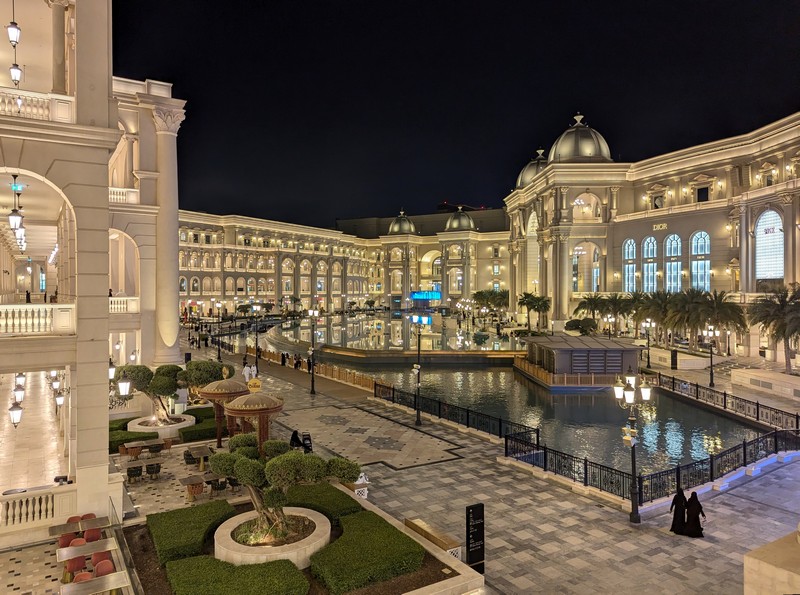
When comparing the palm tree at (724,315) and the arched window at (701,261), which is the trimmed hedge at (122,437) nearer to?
the palm tree at (724,315)

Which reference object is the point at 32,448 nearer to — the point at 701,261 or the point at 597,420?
the point at 597,420

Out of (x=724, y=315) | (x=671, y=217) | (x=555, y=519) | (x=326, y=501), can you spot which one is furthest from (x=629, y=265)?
(x=326, y=501)

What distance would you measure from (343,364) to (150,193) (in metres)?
27.9

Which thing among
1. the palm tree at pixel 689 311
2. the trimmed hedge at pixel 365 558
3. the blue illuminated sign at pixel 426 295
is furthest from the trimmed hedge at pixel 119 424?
the blue illuminated sign at pixel 426 295

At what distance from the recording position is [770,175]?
5072 cm

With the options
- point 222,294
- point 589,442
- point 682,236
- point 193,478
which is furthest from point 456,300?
point 193,478

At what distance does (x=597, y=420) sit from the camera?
28.4m

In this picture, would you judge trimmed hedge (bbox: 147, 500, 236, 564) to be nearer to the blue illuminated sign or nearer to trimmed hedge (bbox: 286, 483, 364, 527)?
trimmed hedge (bbox: 286, 483, 364, 527)

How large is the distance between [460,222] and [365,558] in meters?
121

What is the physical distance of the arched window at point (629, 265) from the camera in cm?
6612

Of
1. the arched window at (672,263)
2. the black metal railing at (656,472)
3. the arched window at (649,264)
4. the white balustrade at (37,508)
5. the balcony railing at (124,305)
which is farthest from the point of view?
the arched window at (649,264)

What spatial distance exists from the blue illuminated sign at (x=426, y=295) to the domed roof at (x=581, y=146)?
6034 cm

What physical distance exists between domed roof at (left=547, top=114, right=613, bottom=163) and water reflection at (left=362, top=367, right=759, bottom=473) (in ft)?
132

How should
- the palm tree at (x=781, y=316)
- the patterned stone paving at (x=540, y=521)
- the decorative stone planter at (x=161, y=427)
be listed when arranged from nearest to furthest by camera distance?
1. the patterned stone paving at (x=540, y=521)
2. the decorative stone planter at (x=161, y=427)
3. the palm tree at (x=781, y=316)
